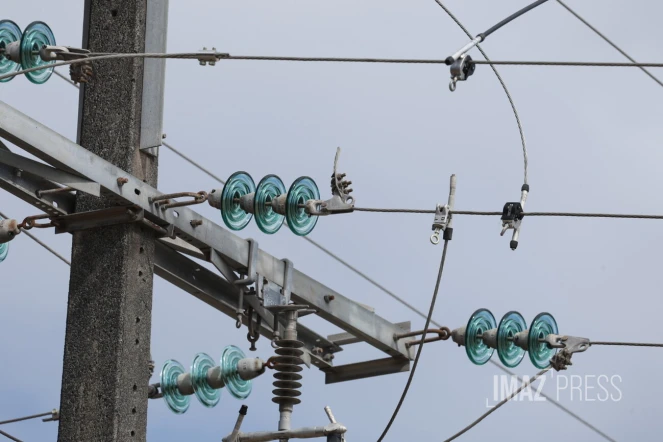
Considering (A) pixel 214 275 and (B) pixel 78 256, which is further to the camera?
(A) pixel 214 275

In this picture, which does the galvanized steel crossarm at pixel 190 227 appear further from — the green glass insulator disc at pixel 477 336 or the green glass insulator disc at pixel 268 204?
the green glass insulator disc at pixel 477 336

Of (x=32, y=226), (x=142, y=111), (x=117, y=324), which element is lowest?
(x=117, y=324)

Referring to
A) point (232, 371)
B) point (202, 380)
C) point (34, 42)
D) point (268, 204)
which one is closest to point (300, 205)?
point (268, 204)

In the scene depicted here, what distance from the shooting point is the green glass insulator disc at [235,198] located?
11195 millimetres

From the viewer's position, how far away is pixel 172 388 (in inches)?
482

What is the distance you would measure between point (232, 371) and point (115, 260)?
138cm

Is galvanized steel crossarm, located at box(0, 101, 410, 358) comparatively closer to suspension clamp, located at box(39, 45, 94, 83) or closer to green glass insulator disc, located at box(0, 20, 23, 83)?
suspension clamp, located at box(39, 45, 94, 83)

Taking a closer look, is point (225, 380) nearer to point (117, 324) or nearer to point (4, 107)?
point (117, 324)

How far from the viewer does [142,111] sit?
1116cm

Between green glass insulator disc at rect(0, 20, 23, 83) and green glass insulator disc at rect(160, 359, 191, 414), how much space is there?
91.9 inches

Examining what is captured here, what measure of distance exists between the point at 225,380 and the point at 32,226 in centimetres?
169

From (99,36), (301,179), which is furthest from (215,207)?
(99,36)

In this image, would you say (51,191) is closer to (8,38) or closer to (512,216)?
(8,38)

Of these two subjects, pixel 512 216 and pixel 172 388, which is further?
pixel 172 388
